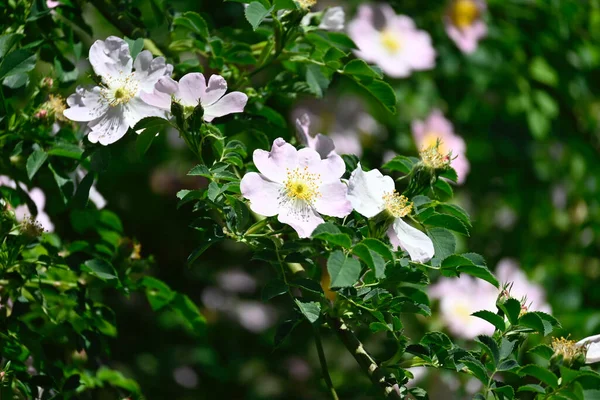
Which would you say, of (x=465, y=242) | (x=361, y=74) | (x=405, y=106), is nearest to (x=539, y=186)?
(x=465, y=242)

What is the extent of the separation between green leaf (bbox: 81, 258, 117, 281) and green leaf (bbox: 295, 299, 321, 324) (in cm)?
33

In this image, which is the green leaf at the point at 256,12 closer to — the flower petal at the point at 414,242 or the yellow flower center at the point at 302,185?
the yellow flower center at the point at 302,185

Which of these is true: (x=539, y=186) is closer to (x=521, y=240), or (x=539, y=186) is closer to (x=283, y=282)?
(x=521, y=240)

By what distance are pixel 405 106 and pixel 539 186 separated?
1.95 feet

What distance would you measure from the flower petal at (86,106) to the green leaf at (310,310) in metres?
0.37

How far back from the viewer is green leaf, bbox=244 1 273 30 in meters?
1.04

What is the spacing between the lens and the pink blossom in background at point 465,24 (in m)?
2.33

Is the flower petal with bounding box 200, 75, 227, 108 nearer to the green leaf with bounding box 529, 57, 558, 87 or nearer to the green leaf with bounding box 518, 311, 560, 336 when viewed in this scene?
the green leaf with bounding box 518, 311, 560, 336

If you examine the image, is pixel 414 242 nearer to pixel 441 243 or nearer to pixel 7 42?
pixel 441 243

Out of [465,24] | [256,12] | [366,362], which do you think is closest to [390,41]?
[465,24]

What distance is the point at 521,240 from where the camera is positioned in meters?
2.70

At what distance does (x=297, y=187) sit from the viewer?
1.00 meters

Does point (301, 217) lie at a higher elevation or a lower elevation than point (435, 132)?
higher

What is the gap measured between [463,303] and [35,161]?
134cm
